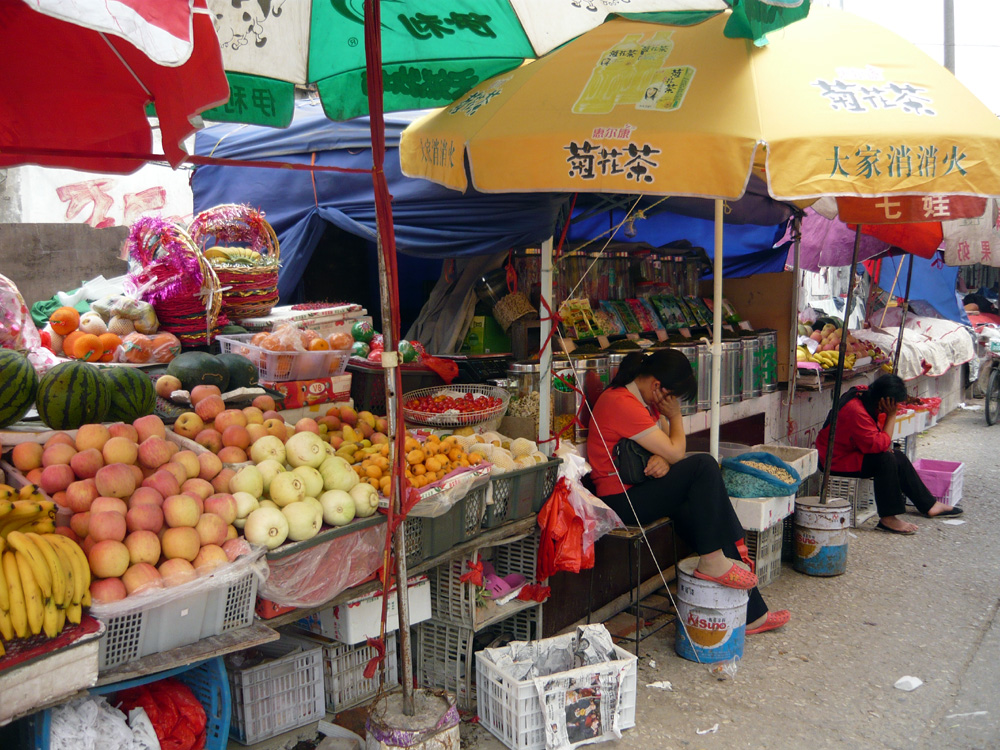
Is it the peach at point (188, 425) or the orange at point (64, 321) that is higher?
the orange at point (64, 321)

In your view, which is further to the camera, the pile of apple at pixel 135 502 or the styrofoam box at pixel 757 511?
the styrofoam box at pixel 757 511

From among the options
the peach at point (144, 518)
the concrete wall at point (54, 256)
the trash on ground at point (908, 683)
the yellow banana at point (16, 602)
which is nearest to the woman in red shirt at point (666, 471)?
the trash on ground at point (908, 683)

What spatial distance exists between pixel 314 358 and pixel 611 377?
2032 millimetres

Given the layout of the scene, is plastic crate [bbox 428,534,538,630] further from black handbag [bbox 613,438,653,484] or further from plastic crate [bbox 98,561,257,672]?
plastic crate [bbox 98,561,257,672]

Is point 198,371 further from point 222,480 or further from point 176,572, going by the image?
point 176,572

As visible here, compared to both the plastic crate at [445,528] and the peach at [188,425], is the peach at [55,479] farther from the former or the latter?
the plastic crate at [445,528]

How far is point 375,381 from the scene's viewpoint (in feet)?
17.0

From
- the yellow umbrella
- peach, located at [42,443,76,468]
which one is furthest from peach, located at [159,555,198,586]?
the yellow umbrella

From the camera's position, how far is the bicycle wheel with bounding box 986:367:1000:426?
1195 centimetres

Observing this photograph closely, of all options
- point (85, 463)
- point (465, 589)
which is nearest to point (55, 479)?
point (85, 463)

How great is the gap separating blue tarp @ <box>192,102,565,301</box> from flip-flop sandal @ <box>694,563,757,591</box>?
2.21m

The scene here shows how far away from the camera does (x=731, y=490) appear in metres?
5.40

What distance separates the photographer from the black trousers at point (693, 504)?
452 cm

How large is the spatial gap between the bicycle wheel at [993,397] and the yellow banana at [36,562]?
1306 centimetres
